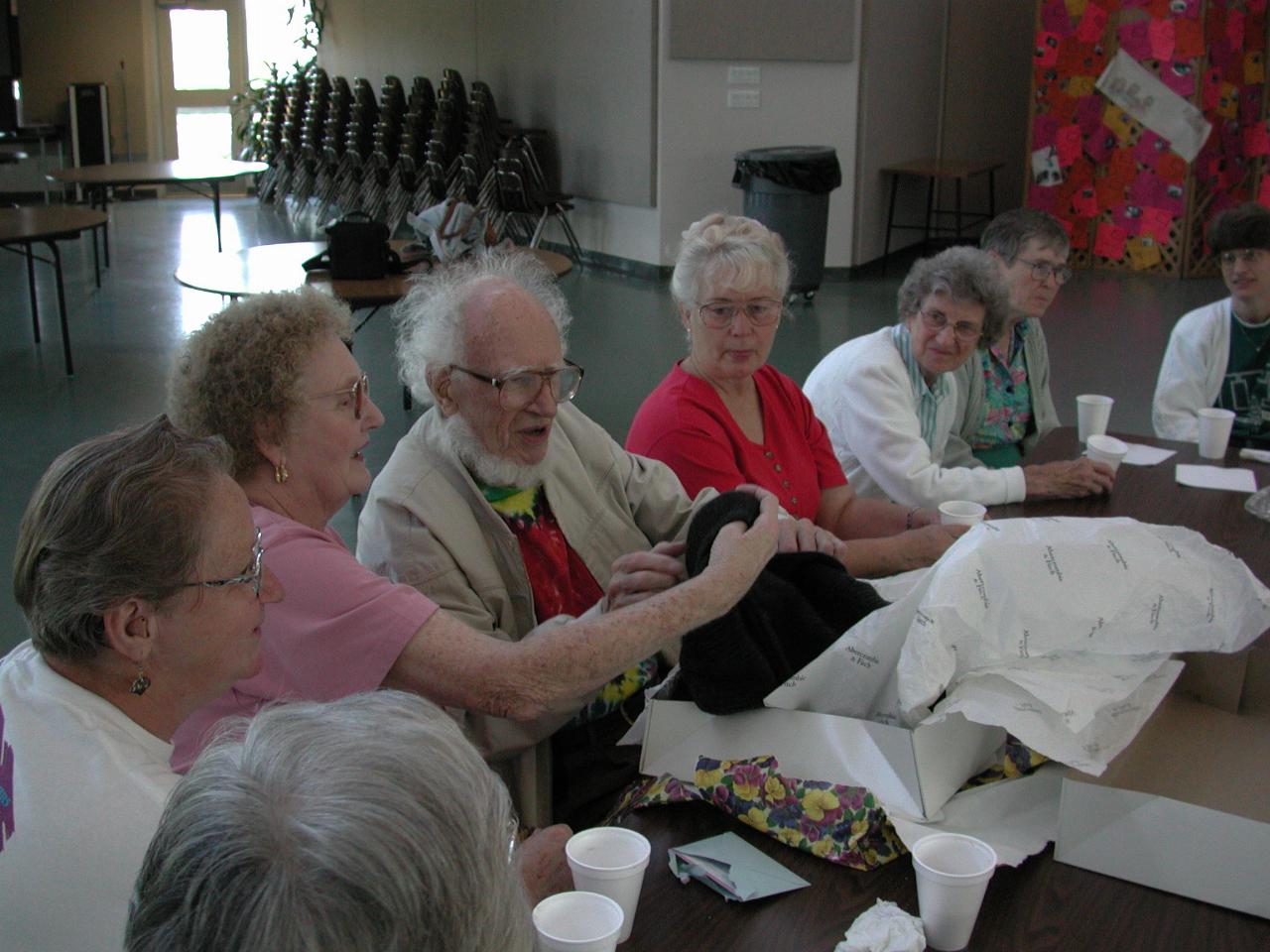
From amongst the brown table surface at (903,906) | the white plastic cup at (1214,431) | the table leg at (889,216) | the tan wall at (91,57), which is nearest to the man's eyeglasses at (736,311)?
the white plastic cup at (1214,431)

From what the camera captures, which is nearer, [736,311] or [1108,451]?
[736,311]

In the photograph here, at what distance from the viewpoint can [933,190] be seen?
10.3 metres

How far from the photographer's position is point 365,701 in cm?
86

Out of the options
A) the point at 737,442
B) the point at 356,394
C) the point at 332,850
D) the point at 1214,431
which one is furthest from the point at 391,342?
the point at 332,850

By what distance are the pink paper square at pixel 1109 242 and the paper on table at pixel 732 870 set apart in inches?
358

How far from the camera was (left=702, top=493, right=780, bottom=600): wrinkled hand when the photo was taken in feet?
5.63

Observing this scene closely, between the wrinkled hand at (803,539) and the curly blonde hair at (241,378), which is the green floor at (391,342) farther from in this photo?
the wrinkled hand at (803,539)

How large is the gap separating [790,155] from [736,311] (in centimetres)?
591

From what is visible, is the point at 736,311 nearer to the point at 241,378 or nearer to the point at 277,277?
the point at 241,378

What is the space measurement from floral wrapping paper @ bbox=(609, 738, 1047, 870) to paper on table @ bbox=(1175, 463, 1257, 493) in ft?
5.19

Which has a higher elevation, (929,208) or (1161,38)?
(1161,38)

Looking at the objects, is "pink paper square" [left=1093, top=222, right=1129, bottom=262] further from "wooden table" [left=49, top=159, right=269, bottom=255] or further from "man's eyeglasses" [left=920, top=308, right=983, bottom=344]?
"man's eyeglasses" [left=920, top=308, right=983, bottom=344]

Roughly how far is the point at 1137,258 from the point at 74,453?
938 centimetres

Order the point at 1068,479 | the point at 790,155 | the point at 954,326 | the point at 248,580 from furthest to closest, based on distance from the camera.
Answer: the point at 790,155
the point at 954,326
the point at 1068,479
the point at 248,580
